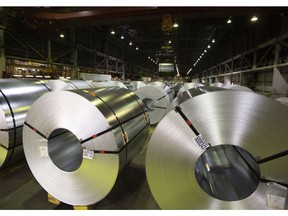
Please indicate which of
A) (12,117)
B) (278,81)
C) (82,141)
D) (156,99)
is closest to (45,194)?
(12,117)

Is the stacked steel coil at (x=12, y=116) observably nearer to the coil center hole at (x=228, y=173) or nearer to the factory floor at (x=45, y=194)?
the factory floor at (x=45, y=194)

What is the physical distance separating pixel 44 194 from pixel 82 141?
3.89 ft

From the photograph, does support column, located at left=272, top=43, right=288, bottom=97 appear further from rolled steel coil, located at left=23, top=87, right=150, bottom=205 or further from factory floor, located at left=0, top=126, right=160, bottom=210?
rolled steel coil, located at left=23, top=87, right=150, bottom=205

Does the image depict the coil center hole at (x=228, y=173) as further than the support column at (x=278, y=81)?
No

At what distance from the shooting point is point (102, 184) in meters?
1.79

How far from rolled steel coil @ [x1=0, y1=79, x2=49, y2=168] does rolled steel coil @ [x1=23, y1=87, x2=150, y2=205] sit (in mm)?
706

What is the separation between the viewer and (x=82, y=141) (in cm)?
174

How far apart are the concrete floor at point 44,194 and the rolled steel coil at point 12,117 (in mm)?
255

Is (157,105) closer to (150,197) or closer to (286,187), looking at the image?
(150,197)

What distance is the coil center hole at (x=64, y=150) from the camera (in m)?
2.13

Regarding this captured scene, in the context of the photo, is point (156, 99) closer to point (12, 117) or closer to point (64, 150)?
point (64, 150)

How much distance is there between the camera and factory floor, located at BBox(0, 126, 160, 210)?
218 centimetres

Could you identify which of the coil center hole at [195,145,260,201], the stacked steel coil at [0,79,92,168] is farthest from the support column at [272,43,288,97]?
the stacked steel coil at [0,79,92,168]

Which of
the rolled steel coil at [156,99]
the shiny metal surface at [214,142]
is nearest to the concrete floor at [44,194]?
the shiny metal surface at [214,142]
